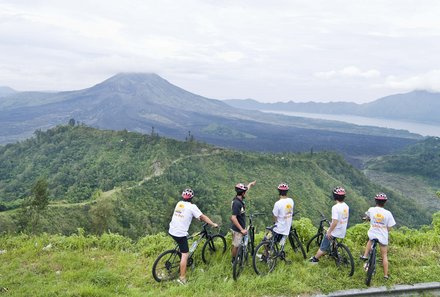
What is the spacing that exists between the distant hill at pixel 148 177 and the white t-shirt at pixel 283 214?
5219 centimetres

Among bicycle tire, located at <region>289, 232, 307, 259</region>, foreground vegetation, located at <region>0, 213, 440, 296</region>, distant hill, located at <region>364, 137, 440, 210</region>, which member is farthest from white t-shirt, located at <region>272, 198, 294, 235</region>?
distant hill, located at <region>364, 137, 440, 210</region>

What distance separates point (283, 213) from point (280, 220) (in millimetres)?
228

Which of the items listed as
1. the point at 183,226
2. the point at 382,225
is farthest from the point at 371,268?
the point at 183,226

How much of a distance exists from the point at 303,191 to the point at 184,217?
296 feet

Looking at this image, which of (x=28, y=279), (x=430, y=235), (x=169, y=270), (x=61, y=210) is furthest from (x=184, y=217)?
(x=61, y=210)

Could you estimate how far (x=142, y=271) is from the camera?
9383 millimetres

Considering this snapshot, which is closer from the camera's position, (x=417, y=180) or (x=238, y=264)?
(x=238, y=264)

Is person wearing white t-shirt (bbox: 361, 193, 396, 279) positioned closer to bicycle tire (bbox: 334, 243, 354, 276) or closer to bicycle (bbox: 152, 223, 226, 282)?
bicycle tire (bbox: 334, 243, 354, 276)

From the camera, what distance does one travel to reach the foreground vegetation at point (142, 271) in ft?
27.3

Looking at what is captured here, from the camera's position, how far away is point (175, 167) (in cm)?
9388

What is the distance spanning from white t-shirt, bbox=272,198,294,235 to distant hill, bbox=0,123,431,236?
2055 inches

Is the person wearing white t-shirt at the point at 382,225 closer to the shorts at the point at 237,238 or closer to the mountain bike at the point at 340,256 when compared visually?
the mountain bike at the point at 340,256

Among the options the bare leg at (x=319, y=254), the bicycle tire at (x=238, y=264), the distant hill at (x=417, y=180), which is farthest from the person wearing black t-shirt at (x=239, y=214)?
the distant hill at (x=417, y=180)

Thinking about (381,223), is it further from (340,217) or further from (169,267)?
(169,267)
